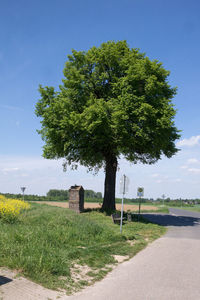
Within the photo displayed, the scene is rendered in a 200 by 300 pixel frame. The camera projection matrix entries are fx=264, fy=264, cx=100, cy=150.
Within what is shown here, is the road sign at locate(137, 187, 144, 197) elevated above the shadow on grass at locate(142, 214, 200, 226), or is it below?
above

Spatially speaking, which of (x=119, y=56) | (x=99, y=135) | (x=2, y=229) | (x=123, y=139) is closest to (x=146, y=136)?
(x=123, y=139)

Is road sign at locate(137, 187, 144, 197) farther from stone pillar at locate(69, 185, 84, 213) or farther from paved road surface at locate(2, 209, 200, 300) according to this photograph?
paved road surface at locate(2, 209, 200, 300)

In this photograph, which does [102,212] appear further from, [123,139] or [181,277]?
[181,277]

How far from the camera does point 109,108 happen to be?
59.9 ft

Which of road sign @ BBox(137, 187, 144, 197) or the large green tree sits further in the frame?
road sign @ BBox(137, 187, 144, 197)

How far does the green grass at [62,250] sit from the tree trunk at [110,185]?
929cm

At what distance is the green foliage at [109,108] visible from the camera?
18188 mm

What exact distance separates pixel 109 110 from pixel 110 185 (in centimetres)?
662

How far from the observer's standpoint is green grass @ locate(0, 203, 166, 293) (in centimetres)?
605

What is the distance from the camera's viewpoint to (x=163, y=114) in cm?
1870

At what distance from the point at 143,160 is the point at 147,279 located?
17402 mm

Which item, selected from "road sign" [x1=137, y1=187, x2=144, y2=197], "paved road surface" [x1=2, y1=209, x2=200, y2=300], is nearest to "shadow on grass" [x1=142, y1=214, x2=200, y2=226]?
"road sign" [x1=137, y1=187, x2=144, y2=197]

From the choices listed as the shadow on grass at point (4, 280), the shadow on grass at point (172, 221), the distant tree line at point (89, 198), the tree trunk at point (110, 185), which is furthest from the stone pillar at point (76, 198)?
the distant tree line at point (89, 198)

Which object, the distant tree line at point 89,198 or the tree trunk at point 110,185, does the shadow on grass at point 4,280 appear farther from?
Result: the distant tree line at point 89,198
